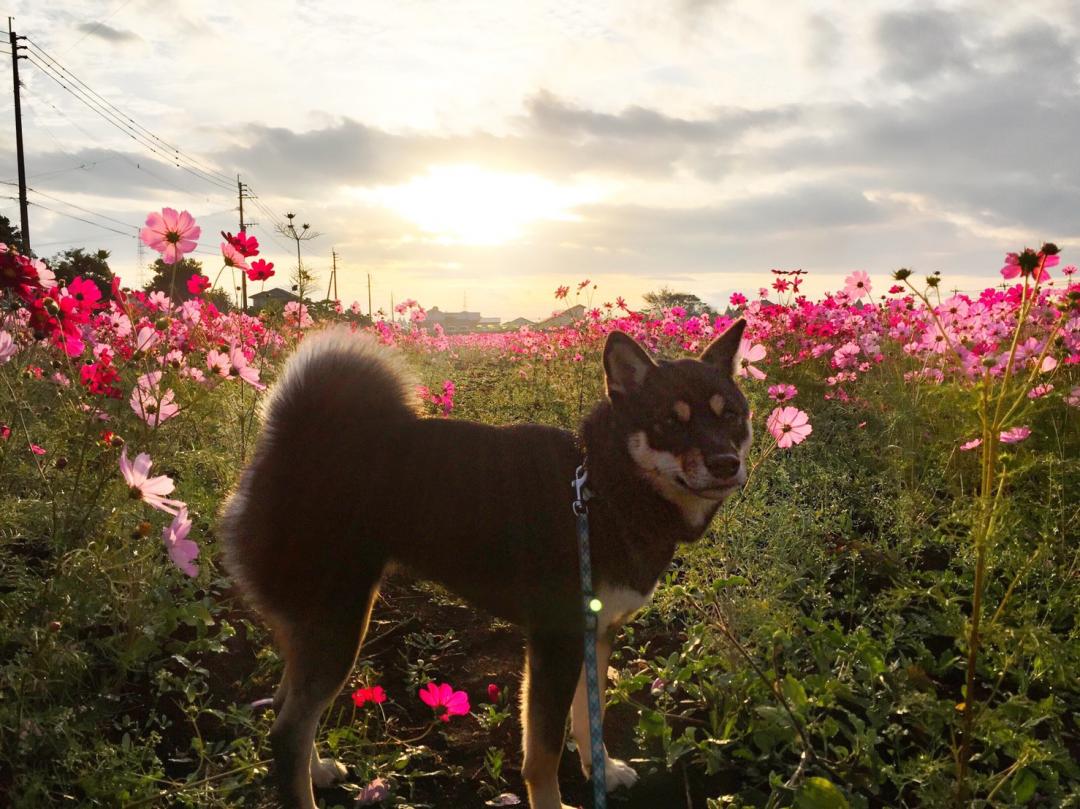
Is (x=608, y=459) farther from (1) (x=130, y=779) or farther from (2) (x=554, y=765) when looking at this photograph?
(1) (x=130, y=779)

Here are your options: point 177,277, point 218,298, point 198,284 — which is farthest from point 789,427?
point 177,277

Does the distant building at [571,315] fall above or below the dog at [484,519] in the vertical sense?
above

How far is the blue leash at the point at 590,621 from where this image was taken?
2.20 metres

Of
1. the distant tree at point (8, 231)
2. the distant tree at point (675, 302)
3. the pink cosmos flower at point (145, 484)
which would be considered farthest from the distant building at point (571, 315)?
the distant tree at point (8, 231)

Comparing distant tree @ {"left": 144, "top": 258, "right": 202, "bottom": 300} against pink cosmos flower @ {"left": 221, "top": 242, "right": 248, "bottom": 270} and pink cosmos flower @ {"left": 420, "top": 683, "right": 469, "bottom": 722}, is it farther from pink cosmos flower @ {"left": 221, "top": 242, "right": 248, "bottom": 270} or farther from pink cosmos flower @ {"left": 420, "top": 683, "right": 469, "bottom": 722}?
pink cosmos flower @ {"left": 420, "top": 683, "right": 469, "bottom": 722}

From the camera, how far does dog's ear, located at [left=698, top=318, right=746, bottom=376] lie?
2.86 metres

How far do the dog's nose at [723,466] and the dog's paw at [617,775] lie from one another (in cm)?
121

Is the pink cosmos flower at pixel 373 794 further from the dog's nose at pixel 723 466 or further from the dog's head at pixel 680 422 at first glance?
the dog's nose at pixel 723 466

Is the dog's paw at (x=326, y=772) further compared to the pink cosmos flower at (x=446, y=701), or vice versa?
the dog's paw at (x=326, y=772)

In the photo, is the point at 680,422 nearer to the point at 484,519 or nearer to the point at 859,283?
the point at 484,519

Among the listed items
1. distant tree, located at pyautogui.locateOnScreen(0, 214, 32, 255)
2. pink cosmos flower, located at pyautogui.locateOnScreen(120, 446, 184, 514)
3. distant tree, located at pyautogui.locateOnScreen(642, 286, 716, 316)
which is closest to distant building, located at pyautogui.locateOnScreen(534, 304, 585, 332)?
distant tree, located at pyautogui.locateOnScreen(642, 286, 716, 316)

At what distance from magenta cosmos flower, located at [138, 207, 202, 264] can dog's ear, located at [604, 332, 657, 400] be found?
1.97 metres

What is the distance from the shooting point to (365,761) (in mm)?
2732

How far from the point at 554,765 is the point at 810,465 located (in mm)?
4052
